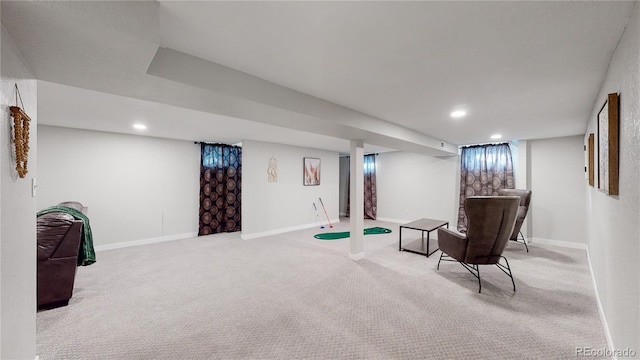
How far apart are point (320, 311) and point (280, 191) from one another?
3.96 metres

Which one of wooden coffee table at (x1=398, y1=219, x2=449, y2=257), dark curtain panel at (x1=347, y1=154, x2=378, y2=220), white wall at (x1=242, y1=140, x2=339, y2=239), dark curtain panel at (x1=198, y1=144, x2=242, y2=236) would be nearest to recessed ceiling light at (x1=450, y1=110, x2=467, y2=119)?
wooden coffee table at (x1=398, y1=219, x2=449, y2=257)

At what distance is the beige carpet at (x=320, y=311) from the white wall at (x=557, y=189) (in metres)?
1.12

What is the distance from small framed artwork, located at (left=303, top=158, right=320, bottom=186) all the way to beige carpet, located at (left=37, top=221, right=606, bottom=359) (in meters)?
2.98

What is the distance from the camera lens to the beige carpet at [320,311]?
1.87 metres

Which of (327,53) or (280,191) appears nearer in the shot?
(327,53)

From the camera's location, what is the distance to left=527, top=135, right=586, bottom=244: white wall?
461cm

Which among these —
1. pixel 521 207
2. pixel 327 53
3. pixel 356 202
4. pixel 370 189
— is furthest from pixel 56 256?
pixel 370 189

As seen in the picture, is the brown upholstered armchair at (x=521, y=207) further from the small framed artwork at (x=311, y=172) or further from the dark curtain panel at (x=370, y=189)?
the small framed artwork at (x=311, y=172)

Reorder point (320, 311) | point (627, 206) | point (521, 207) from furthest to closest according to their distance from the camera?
point (521, 207)
point (320, 311)
point (627, 206)

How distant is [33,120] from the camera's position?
5.24ft

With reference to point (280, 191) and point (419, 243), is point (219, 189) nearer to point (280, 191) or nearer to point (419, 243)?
point (280, 191)

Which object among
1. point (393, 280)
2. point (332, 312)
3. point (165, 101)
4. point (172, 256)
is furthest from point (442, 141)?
point (172, 256)

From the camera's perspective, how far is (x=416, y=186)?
6941mm

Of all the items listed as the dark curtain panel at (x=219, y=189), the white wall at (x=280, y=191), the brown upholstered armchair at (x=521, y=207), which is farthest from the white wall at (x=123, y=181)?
the brown upholstered armchair at (x=521, y=207)
